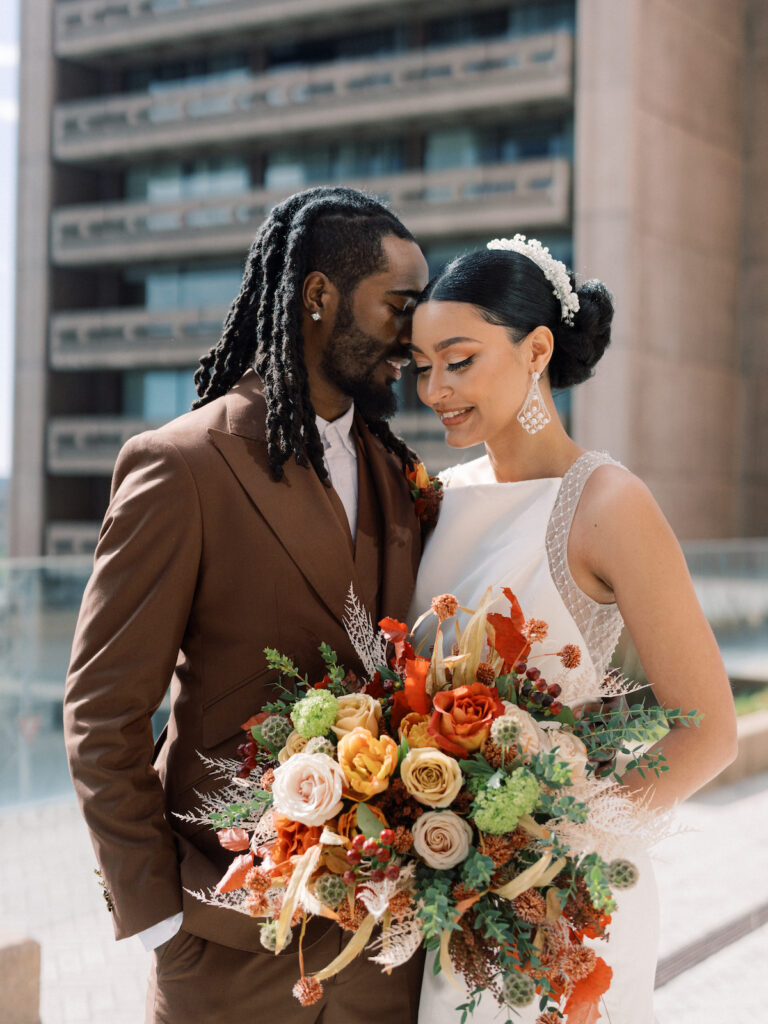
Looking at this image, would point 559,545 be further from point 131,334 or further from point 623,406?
point 131,334

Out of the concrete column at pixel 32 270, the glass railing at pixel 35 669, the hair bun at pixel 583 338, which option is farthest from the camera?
the concrete column at pixel 32 270

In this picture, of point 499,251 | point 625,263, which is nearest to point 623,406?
point 625,263

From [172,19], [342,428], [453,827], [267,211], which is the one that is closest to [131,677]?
[453,827]

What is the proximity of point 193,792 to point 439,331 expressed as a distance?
124 cm

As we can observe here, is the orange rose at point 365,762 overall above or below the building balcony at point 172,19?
below

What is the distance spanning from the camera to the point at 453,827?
1.99 m

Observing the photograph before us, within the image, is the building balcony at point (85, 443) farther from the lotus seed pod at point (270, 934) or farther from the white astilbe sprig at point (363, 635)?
the lotus seed pod at point (270, 934)

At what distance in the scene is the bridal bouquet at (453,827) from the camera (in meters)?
1.97

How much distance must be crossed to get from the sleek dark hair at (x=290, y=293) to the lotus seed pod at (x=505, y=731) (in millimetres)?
832

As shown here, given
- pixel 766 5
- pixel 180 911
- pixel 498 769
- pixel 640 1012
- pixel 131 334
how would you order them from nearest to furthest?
pixel 498 769, pixel 180 911, pixel 640 1012, pixel 766 5, pixel 131 334

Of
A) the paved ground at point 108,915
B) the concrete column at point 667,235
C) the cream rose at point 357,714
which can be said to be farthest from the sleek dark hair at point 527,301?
the concrete column at point 667,235

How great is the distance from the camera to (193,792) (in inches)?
98.7

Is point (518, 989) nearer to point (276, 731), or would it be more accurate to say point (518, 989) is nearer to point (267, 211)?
point (276, 731)

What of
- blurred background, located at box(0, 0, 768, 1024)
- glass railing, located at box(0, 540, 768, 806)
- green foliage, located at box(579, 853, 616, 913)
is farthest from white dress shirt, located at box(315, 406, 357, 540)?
blurred background, located at box(0, 0, 768, 1024)
